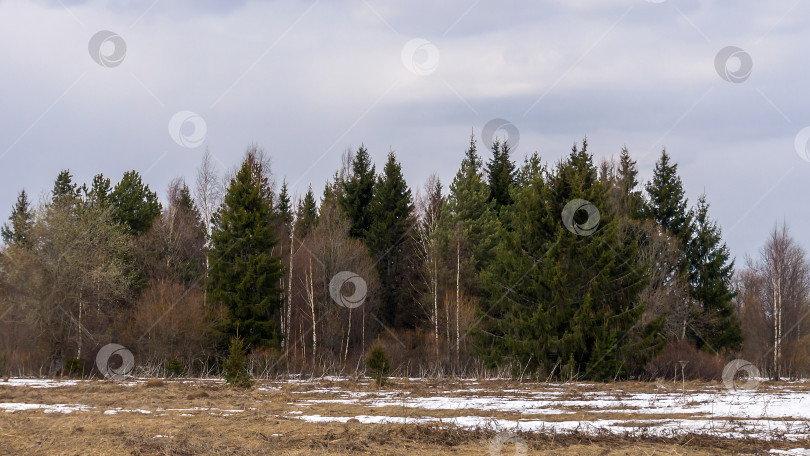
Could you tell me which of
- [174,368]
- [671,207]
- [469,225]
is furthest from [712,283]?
[174,368]

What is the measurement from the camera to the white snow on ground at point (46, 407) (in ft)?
46.5

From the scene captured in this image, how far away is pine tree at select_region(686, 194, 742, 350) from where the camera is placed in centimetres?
4238

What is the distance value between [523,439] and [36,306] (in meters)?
30.0

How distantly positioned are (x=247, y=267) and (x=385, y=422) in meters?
27.8

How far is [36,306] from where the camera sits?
1308 inches

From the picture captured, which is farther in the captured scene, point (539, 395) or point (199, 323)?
point (199, 323)

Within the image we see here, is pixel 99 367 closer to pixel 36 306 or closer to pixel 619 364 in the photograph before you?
pixel 36 306

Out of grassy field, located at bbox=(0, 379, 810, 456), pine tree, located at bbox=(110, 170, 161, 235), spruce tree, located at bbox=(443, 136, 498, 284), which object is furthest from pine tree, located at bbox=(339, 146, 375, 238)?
grassy field, located at bbox=(0, 379, 810, 456)

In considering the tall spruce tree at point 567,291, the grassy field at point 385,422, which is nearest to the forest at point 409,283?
the tall spruce tree at point 567,291

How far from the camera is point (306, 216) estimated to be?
58250 millimetres

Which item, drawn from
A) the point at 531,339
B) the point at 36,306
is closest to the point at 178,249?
the point at 36,306

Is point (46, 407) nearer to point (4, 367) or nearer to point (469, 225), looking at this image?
point (4, 367)

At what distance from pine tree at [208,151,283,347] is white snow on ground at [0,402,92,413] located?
21351 mm

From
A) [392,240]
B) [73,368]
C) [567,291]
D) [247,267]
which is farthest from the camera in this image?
[392,240]
